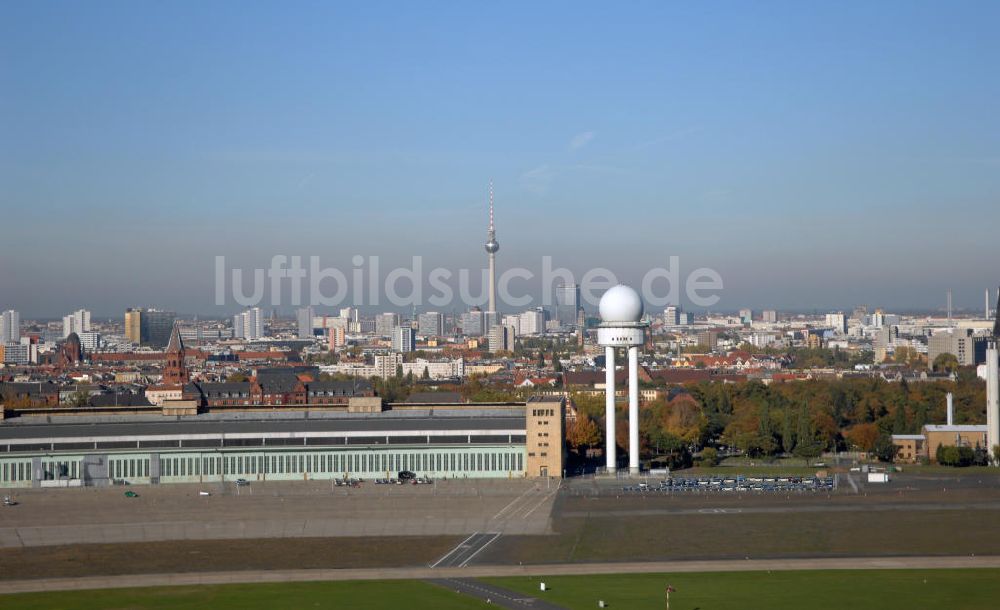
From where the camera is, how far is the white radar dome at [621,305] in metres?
81.6

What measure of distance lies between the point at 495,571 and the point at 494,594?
4344mm

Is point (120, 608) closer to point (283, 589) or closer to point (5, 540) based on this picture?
point (283, 589)

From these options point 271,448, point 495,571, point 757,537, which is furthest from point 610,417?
point 495,571

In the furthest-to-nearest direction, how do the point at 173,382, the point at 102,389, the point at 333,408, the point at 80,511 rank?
the point at 102,389
the point at 173,382
the point at 333,408
the point at 80,511

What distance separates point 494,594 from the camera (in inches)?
1858

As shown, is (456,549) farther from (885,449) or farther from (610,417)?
(885,449)

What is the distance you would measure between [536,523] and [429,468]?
16875mm

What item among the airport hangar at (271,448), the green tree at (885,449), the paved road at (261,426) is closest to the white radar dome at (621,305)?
the airport hangar at (271,448)

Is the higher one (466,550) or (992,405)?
(992,405)

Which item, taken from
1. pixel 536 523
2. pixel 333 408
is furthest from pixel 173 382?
pixel 536 523

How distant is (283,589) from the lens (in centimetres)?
4884

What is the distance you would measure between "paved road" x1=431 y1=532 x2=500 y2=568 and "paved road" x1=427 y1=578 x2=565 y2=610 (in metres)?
3.13

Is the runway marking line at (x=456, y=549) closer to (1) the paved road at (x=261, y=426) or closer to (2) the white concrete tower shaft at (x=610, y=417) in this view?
(1) the paved road at (x=261, y=426)

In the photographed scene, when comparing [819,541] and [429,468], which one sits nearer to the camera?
[819,541]
